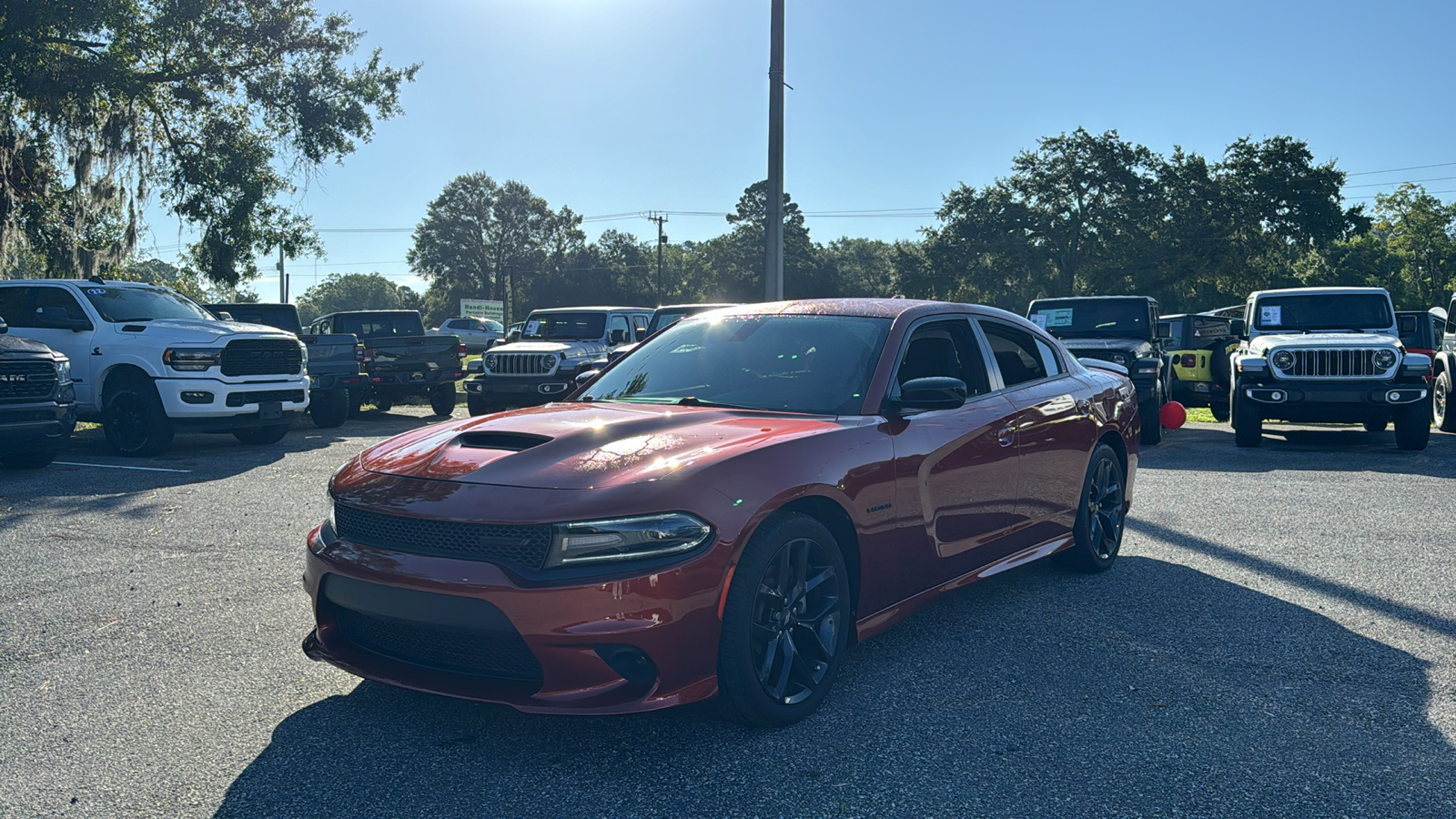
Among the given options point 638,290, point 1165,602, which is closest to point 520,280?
point 638,290

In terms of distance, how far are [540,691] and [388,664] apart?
598mm

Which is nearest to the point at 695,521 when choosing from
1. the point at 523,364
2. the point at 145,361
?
the point at 145,361

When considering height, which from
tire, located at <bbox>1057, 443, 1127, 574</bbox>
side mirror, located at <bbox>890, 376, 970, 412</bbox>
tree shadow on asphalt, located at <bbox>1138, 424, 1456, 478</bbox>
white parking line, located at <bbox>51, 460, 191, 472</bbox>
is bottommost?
tree shadow on asphalt, located at <bbox>1138, 424, 1456, 478</bbox>

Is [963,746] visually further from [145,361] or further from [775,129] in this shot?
[775,129]

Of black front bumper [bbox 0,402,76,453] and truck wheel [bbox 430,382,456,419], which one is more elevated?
black front bumper [bbox 0,402,76,453]

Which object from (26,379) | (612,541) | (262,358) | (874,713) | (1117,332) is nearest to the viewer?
(612,541)

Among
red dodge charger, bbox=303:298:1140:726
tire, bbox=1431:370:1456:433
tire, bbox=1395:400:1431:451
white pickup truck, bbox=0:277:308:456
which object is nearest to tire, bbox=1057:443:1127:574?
red dodge charger, bbox=303:298:1140:726

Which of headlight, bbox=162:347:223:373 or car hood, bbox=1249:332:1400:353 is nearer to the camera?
headlight, bbox=162:347:223:373

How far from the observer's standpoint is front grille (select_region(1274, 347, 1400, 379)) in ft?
39.0

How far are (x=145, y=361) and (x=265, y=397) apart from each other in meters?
1.32

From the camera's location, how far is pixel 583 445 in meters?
3.63

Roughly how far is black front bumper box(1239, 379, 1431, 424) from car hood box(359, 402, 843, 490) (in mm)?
10014

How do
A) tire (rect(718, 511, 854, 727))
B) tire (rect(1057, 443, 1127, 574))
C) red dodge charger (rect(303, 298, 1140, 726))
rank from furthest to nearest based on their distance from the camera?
tire (rect(1057, 443, 1127, 574)) < tire (rect(718, 511, 854, 727)) < red dodge charger (rect(303, 298, 1140, 726))

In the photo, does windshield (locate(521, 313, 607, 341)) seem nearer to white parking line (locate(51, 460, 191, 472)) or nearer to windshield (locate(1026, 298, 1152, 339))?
windshield (locate(1026, 298, 1152, 339))
